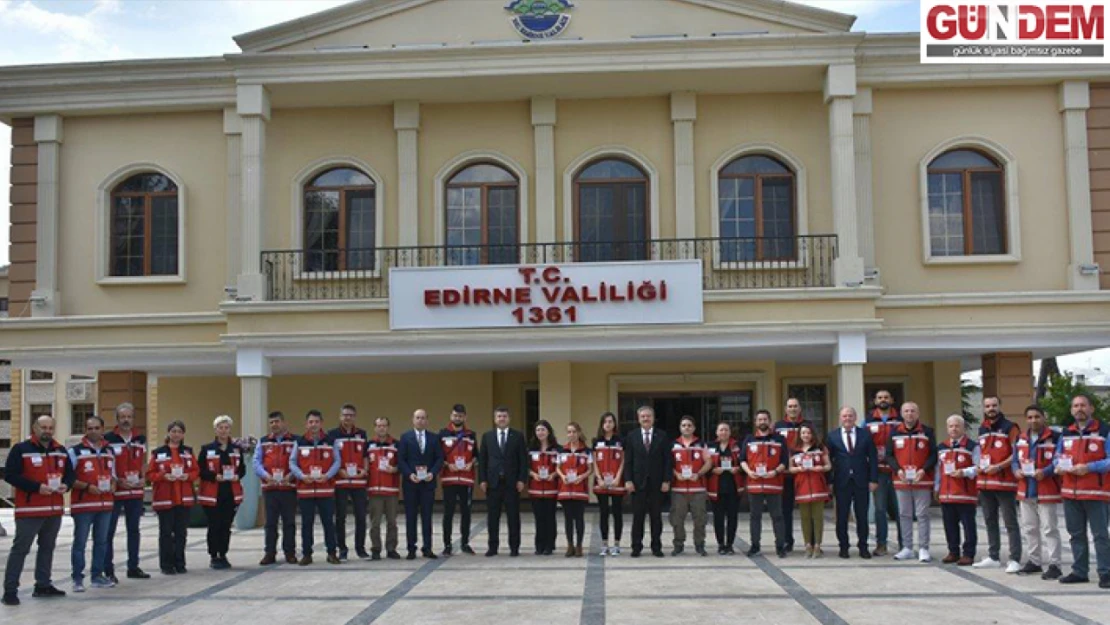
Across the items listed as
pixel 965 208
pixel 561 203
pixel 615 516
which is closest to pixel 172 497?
pixel 615 516

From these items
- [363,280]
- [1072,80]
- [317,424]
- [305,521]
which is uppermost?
[1072,80]

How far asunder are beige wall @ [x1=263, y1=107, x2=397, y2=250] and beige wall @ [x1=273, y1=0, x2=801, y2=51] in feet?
4.19

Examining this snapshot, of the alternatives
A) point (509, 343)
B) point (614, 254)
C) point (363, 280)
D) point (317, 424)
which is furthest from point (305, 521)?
point (614, 254)

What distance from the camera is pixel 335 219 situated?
19.8m

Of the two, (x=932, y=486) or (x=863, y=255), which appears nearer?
(x=932, y=486)

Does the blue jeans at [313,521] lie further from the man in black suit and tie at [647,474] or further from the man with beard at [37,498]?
the man in black suit and tie at [647,474]

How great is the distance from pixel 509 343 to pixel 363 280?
295 cm

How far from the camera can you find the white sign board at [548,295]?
1753 centimetres

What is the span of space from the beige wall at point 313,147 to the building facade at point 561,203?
0.15 feet

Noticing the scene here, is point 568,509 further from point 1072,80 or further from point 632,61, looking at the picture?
point 1072,80

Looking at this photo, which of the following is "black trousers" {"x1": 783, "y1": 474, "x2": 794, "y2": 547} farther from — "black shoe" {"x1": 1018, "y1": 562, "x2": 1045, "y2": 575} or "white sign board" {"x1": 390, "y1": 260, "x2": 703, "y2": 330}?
"white sign board" {"x1": 390, "y1": 260, "x2": 703, "y2": 330}

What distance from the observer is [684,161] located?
62.8ft

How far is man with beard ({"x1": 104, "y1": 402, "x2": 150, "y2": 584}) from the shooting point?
12.3 m

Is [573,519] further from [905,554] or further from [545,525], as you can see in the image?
[905,554]
